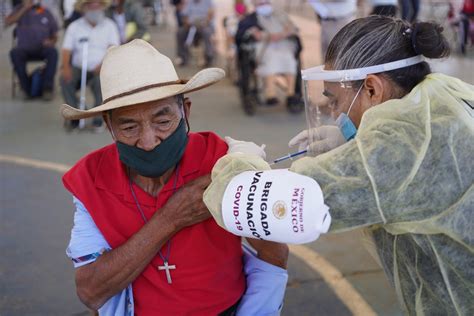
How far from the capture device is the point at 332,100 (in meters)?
2.01

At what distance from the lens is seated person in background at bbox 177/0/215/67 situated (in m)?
12.1

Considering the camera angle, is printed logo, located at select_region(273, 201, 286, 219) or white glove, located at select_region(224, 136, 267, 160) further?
white glove, located at select_region(224, 136, 267, 160)

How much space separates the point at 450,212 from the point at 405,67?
0.43m

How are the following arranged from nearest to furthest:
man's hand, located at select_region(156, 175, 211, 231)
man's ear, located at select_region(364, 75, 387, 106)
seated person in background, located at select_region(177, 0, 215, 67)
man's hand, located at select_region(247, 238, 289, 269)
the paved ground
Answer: man's ear, located at select_region(364, 75, 387, 106), man's hand, located at select_region(156, 175, 211, 231), man's hand, located at select_region(247, 238, 289, 269), the paved ground, seated person in background, located at select_region(177, 0, 215, 67)

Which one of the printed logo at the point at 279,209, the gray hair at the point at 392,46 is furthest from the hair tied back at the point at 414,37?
the printed logo at the point at 279,209

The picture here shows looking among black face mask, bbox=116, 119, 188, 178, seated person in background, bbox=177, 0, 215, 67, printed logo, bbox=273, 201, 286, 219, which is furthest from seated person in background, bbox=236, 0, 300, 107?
printed logo, bbox=273, 201, 286, 219

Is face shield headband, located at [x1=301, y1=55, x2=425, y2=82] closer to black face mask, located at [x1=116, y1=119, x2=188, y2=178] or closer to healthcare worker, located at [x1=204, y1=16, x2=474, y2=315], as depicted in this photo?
healthcare worker, located at [x1=204, y1=16, x2=474, y2=315]

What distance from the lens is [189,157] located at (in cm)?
248

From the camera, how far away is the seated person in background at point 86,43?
816 centimetres

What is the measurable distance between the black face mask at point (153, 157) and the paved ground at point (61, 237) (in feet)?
2.13

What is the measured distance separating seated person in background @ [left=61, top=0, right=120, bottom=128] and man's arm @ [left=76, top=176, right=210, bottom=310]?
598cm

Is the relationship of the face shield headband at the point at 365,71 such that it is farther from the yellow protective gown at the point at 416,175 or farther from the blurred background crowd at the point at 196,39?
the blurred background crowd at the point at 196,39

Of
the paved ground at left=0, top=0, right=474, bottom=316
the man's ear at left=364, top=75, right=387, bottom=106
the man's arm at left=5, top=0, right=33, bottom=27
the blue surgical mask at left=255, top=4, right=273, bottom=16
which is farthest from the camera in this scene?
the man's arm at left=5, top=0, right=33, bottom=27

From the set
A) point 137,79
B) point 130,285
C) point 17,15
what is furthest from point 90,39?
point 130,285
